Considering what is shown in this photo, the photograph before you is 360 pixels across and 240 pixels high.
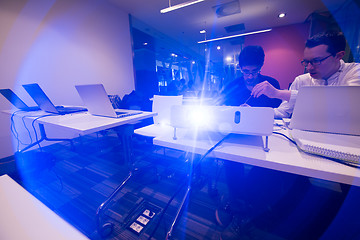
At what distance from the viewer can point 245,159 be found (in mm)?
697

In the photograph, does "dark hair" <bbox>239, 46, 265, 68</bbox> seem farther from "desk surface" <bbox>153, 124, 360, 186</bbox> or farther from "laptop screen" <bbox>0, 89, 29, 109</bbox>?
"laptop screen" <bbox>0, 89, 29, 109</bbox>

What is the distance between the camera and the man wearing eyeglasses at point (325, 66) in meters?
1.04

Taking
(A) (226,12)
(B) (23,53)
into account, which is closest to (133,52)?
(B) (23,53)

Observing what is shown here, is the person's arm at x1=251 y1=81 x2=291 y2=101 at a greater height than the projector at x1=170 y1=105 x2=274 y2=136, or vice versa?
the person's arm at x1=251 y1=81 x2=291 y2=101

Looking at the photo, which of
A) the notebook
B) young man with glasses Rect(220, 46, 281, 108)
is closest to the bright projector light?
the notebook

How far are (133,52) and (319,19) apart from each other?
526 centimetres

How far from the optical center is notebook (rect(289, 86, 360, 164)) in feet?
2.15

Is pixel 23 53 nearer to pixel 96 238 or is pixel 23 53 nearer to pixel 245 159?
pixel 96 238

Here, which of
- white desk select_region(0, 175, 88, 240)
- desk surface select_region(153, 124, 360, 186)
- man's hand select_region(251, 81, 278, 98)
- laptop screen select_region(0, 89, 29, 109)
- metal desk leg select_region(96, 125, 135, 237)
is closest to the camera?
white desk select_region(0, 175, 88, 240)

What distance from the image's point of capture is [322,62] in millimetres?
1092

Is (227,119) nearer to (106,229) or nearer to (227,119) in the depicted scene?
(227,119)

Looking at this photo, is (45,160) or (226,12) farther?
(226,12)

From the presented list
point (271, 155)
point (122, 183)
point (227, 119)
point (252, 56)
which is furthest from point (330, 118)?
point (122, 183)

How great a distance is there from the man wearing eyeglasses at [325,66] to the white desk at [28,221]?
1.12 metres
